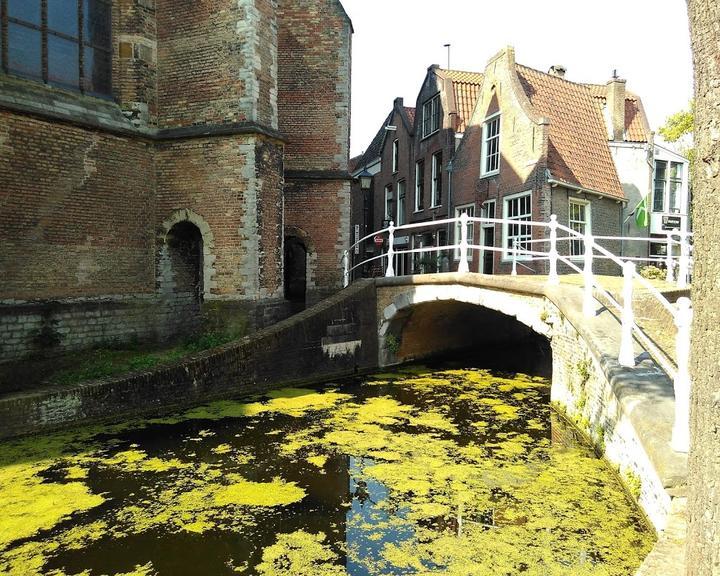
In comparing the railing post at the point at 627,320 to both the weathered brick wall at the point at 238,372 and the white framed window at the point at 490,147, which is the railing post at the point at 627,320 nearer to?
the weathered brick wall at the point at 238,372

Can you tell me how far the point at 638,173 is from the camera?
55.3 ft

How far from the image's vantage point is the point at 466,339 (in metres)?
15.3

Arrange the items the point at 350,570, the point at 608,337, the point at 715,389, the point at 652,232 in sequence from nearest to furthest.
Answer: the point at 715,389, the point at 350,570, the point at 608,337, the point at 652,232

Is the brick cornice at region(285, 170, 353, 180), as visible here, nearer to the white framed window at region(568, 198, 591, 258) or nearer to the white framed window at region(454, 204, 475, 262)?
the white framed window at region(454, 204, 475, 262)

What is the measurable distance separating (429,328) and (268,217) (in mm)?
5097

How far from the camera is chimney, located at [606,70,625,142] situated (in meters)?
17.0

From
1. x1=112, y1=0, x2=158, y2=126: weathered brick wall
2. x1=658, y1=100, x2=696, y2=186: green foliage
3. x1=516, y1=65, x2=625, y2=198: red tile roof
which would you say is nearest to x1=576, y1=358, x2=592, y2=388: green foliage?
x1=516, y1=65, x2=625, y2=198: red tile roof

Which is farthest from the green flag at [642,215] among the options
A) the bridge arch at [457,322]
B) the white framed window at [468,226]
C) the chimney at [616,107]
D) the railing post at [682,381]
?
the railing post at [682,381]

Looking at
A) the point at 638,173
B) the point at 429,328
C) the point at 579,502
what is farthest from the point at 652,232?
the point at 579,502

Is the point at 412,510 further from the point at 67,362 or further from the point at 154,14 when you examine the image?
the point at 154,14

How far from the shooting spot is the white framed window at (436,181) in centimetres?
2077

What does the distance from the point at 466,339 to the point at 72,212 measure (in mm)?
10277

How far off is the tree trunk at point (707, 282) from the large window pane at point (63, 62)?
1176cm

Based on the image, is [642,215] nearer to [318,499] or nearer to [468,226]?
[468,226]
